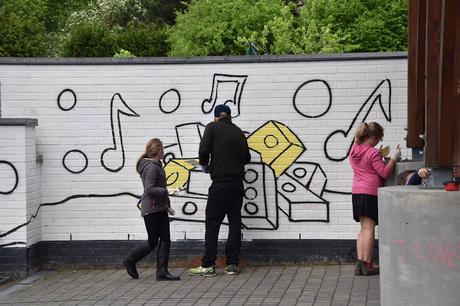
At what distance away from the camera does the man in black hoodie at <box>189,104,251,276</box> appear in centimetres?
1014

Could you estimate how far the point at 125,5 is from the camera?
133 feet

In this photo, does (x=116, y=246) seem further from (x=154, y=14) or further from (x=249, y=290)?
(x=154, y=14)

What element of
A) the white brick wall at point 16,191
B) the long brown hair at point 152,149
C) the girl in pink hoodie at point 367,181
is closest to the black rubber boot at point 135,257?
the long brown hair at point 152,149

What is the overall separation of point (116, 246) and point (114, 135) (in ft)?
4.52

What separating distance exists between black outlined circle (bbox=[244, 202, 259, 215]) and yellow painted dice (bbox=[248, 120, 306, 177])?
18.5 inches

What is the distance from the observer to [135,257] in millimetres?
10062

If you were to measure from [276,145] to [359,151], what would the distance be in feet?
4.03

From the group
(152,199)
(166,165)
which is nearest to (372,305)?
(152,199)

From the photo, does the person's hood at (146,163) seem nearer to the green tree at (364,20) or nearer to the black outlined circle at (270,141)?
the black outlined circle at (270,141)

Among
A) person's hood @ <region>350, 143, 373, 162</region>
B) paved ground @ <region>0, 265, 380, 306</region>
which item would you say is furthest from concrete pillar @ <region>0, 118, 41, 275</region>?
person's hood @ <region>350, 143, 373, 162</region>

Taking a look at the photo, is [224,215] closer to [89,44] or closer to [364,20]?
[364,20]

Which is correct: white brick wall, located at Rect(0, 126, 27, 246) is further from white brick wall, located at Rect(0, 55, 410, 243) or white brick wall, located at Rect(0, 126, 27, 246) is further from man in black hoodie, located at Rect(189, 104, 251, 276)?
man in black hoodie, located at Rect(189, 104, 251, 276)

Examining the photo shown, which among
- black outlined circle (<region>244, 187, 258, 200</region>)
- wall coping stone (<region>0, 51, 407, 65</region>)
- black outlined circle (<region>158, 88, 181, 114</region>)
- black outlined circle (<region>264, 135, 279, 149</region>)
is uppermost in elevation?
wall coping stone (<region>0, 51, 407, 65</region>)

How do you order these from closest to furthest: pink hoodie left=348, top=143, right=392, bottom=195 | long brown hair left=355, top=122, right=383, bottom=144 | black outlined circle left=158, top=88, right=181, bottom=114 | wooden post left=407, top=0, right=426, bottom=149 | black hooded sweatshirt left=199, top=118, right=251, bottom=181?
wooden post left=407, top=0, right=426, bottom=149 < pink hoodie left=348, top=143, right=392, bottom=195 < long brown hair left=355, top=122, right=383, bottom=144 < black hooded sweatshirt left=199, top=118, right=251, bottom=181 < black outlined circle left=158, top=88, right=181, bottom=114
